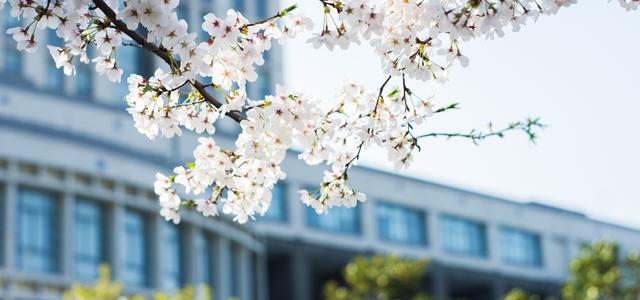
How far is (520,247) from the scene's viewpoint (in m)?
69.4

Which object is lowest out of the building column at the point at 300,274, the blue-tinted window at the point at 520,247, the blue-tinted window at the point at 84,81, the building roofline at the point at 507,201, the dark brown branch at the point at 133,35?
the dark brown branch at the point at 133,35

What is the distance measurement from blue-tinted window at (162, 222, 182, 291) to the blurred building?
45 mm

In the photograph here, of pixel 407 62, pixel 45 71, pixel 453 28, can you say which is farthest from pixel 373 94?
pixel 45 71

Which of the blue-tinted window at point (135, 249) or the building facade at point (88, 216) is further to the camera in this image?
the blue-tinted window at point (135, 249)

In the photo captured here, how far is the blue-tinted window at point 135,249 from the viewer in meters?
40.2

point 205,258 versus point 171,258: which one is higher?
point 205,258

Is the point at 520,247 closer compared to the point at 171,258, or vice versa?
the point at 171,258

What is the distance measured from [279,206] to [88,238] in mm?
18629

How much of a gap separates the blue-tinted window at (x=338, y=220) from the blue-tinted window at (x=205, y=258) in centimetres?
1430

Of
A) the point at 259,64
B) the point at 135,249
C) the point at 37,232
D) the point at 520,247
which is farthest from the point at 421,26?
the point at 520,247

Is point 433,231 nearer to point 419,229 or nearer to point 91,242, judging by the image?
point 419,229

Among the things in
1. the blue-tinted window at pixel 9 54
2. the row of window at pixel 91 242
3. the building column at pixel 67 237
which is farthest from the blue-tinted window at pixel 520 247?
→ the building column at pixel 67 237

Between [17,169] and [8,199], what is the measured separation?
95 centimetres

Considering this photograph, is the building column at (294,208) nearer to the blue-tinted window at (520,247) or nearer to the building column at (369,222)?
the building column at (369,222)
